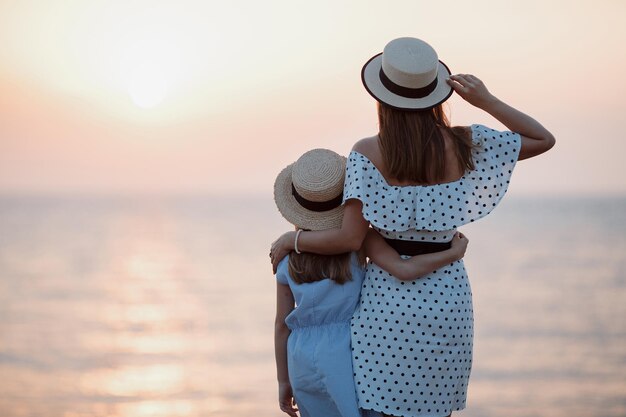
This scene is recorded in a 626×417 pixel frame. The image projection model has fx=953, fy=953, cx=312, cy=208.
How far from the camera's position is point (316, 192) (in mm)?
3188

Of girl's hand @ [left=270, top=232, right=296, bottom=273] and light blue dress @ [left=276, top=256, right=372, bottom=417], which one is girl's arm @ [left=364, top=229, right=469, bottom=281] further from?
girl's hand @ [left=270, top=232, right=296, bottom=273]

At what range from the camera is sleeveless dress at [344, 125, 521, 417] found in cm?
310

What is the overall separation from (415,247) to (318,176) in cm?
40

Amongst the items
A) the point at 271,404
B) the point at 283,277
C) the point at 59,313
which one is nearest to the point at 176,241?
the point at 59,313

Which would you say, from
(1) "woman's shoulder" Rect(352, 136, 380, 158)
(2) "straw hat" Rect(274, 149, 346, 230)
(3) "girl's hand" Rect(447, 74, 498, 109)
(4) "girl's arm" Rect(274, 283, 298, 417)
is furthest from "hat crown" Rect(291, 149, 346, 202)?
(3) "girl's hand" Rect(447, 74, 498, 109)

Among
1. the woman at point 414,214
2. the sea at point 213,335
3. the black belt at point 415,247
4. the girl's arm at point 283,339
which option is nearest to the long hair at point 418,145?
the woman at point 414,214

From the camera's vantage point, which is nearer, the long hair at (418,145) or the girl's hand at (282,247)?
the long hair at (418,145)

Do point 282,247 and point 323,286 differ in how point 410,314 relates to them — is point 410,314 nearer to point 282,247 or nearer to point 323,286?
point 323,286

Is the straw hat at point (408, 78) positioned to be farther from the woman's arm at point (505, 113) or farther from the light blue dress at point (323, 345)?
the light blue dress at point (323, 345)

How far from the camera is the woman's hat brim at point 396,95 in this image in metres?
3.11

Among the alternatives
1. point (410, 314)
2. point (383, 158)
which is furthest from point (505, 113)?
point (410, 314)

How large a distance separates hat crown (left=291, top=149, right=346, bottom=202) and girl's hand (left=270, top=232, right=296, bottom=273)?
0.48ft

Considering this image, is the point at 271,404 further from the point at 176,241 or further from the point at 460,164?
the point at 176,241

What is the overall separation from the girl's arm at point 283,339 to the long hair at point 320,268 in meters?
0.10
